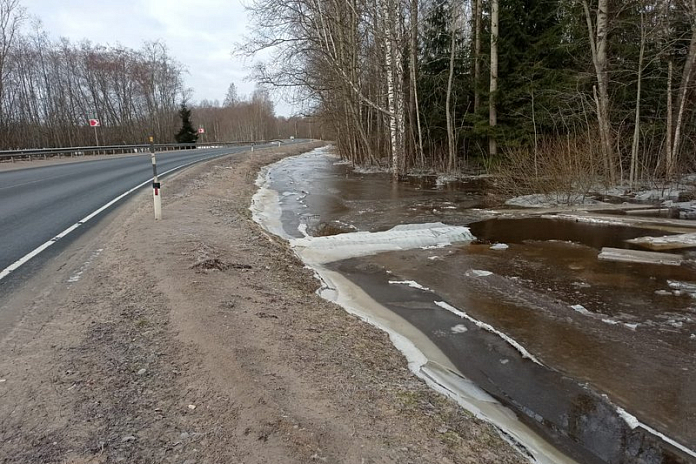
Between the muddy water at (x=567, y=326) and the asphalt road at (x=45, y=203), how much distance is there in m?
4.85

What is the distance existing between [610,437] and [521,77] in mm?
19209

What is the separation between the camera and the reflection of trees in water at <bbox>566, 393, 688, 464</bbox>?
3035mm

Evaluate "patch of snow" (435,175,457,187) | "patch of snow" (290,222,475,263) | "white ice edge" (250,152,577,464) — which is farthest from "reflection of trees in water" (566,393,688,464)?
"patch of snow" (435,175,457,187)

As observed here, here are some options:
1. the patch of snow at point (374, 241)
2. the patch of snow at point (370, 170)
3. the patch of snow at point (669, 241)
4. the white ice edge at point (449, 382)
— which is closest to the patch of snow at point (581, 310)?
the white ice edge at point (449, 382)

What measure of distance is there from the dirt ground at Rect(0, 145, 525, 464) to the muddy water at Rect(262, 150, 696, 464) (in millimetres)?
875

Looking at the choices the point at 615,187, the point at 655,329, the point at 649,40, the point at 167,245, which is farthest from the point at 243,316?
the point at 649,40

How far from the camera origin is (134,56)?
6072cm

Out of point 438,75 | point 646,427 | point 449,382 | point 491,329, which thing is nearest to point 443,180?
point 438,75

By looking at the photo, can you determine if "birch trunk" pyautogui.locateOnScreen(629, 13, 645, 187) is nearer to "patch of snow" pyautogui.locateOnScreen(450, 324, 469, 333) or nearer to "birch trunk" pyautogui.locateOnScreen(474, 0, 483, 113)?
"birch trunk" pyautogui.locateOnScreen(474, 0, 483, 113)

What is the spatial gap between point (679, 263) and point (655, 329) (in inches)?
118

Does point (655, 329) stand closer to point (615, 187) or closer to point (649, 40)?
point (615, 187)

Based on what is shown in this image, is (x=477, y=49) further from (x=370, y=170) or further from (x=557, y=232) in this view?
(x=557, y=232)

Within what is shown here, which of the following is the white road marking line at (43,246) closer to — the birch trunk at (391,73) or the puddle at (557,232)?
the puddle at (557,232)

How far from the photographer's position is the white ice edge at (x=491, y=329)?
14.6 feet
